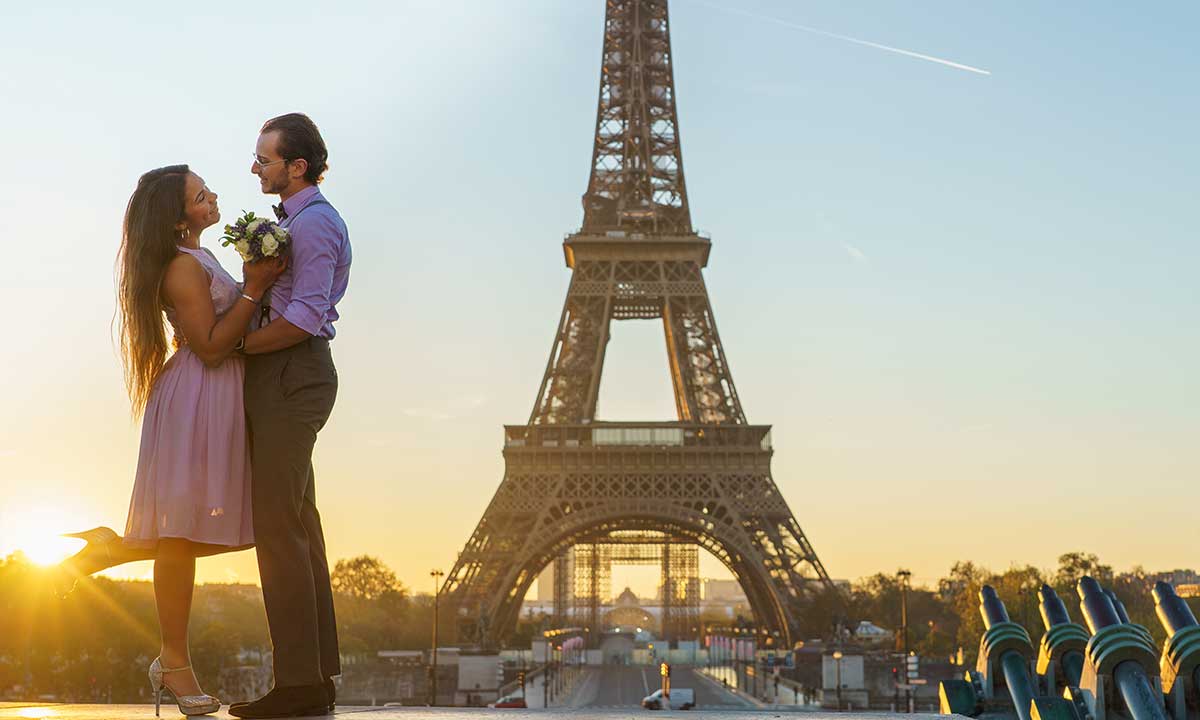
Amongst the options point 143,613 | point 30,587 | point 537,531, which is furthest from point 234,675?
point 537,531

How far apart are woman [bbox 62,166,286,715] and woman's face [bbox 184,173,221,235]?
2cm

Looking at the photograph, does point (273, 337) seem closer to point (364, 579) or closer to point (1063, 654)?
point (1063, 654)

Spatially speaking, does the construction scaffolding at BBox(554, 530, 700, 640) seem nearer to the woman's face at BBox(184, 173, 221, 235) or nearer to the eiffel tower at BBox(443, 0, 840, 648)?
the eiffel tower at BBox(443, 0, 840, 648)

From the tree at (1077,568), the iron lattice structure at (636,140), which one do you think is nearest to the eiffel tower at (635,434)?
the iron lattice structure at (636,140)

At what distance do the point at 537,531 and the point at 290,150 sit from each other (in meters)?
46.5

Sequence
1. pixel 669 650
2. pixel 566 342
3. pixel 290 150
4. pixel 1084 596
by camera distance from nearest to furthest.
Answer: pixel 290 150
pixel 1084 596
pixel 566 342
pixel 669 650

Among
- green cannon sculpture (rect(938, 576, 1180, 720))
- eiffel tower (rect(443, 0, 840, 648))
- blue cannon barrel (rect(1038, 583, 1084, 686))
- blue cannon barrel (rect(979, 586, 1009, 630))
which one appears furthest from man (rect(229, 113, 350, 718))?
eiffel tower (rect(443, 0, 840, 648))

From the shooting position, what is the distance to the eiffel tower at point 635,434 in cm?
5206

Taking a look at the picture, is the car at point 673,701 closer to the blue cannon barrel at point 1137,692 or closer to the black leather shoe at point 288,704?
the blue cannon barrel at point 1137,692

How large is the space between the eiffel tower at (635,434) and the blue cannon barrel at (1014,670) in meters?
38.1

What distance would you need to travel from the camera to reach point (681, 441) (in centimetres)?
5400

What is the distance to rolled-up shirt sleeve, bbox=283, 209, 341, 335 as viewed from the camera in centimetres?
566

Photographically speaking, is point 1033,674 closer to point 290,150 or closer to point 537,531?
point 290,150

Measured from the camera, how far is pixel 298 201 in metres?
5.98
